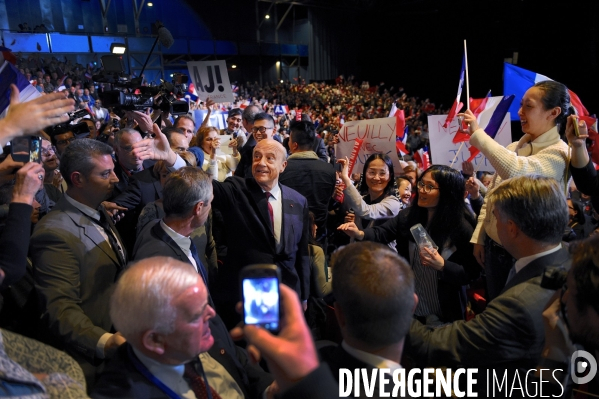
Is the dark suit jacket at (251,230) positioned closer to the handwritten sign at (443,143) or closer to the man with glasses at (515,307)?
the man with glasses at (515,307)

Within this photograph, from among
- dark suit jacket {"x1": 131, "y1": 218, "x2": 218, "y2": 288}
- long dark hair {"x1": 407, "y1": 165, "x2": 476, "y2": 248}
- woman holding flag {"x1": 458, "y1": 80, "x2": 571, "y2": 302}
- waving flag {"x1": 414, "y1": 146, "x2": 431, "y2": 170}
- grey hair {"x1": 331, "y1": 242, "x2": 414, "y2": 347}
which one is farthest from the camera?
waving flag {"x1": 414, "y1": 146, "x2": 431, "y2": 170}

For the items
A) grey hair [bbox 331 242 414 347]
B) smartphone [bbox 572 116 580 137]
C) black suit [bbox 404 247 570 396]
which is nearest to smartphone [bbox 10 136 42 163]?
grey hair [bbox 331 242 414 347]

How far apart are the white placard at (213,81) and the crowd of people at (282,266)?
135 inches

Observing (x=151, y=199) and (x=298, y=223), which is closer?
(x=298, y=223)

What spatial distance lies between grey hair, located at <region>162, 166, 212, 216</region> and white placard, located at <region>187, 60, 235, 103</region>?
196 inches

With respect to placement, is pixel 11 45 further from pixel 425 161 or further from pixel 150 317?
pixel 150 317

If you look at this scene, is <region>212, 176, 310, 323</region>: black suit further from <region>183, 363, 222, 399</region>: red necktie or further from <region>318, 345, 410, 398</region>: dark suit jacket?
<region>318, 345, 410, 398</region>: dark suit jacket

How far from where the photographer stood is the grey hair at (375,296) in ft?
4.11

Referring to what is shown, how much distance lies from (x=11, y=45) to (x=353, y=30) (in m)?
14.6

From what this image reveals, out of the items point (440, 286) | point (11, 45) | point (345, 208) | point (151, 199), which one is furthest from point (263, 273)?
point (11, 45)

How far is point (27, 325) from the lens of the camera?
212 cm

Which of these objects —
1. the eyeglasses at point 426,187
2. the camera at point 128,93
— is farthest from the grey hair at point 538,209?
the camera at point 128,93

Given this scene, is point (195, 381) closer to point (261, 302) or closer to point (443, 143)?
point (261, 302)

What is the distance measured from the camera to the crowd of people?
1283mm
